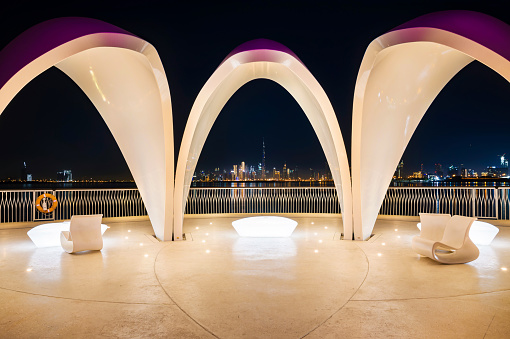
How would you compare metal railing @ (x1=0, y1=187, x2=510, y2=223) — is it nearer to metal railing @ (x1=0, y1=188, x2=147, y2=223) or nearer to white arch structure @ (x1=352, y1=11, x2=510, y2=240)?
metal railing @ (x1=0, y1=188, x2=147, y2=223)

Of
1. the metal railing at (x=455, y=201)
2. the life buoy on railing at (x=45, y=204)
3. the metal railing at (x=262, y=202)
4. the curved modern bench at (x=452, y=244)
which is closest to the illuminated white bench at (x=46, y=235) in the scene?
the metal railing at (x=262, y=202)

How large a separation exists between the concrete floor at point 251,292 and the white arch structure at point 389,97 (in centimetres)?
146

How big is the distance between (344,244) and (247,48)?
461cm

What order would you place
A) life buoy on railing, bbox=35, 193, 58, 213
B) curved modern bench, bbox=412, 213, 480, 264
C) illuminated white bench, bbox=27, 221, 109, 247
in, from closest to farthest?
curved modern bench, bbox=412, 213, 480, 264, illuminated white bench, bbox=27, 221, 109, 247, life buoy on railing, bbox=35, 193, 58, 213

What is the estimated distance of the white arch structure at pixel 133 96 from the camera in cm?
572

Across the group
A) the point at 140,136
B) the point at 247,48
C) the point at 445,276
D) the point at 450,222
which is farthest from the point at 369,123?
the point at 140,136

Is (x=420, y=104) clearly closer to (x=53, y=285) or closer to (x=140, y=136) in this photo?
(x=140, y=136)

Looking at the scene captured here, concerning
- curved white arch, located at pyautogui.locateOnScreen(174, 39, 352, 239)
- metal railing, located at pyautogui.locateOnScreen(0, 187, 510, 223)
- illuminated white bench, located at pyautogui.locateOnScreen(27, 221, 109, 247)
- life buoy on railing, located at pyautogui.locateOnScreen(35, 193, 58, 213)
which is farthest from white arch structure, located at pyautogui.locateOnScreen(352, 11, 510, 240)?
life buoy on railing, located at pyautogui.locateOnScreen(35, 193, 58, 213)

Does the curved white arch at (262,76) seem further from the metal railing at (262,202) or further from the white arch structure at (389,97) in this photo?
the metal railing at (262,202)

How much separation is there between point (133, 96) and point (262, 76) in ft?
10.8

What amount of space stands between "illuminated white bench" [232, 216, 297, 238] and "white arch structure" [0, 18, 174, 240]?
176 centimetres

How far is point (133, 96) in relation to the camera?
24.3ft

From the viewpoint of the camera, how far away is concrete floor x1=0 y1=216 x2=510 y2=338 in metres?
3.38

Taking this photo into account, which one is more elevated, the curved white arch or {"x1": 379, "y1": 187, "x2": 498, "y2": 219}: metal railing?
the curved white arch
